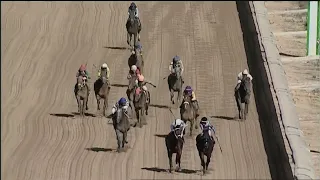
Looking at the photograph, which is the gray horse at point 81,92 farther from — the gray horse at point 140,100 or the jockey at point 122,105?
the jockey at point 122,105

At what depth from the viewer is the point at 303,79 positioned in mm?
23438

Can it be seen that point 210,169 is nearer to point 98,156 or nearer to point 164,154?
point 164,154

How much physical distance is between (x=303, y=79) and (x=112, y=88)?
16.3 feet

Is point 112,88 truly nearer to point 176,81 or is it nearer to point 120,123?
point 176,81

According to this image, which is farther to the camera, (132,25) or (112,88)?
(132,25)

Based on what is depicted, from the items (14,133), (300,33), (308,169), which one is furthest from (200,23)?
(308,169)

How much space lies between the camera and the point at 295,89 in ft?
73.9

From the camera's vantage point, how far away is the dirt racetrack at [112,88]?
60.3ft

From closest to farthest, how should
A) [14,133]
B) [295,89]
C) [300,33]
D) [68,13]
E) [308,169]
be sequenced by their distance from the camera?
[308,169] → [14,133] → [295,89] → [300,33] → [68,13]

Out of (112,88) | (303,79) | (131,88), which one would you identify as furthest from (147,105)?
(303,79)

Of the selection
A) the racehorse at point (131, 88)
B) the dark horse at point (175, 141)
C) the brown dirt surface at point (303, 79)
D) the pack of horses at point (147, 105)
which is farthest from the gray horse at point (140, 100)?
the brown dirt surface at point (303, 79)

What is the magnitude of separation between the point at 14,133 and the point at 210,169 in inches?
182

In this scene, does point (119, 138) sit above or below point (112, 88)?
below

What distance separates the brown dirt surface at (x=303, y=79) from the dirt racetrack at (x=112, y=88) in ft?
4.23
